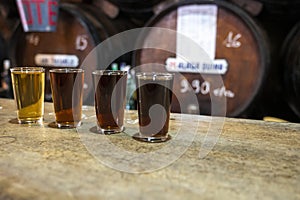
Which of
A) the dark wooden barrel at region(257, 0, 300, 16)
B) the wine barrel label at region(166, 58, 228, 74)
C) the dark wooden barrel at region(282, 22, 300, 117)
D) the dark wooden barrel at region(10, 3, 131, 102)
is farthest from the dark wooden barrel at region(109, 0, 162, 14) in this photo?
the dark wooden barrel at region(282, 22, 300, 117)

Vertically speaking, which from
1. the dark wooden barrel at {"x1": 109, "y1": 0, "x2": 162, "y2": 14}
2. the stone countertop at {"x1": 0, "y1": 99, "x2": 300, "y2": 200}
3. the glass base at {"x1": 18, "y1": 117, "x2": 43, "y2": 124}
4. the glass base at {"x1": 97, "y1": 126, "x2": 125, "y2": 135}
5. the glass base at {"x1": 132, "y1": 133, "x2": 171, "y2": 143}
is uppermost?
the dark wooden barrel at {"x1": 109, "y1": 0, "x2": 162, "y2": 14}

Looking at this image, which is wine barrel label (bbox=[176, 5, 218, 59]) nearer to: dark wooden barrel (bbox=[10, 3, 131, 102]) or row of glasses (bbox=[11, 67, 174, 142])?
dark wooden barrel (bbox=[10, 3, 131, 102])

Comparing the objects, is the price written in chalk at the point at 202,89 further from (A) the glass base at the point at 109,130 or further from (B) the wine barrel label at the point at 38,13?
(A) the glass base at the point at 109,130

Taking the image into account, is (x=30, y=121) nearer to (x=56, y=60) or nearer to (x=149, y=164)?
(x=149, y=164)

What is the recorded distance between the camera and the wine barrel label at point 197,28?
176cm

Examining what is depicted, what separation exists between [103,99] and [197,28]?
1060 mm

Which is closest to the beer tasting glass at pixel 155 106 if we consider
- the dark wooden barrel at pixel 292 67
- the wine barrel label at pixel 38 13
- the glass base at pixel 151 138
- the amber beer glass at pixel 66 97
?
the glass base at pixel 151 138

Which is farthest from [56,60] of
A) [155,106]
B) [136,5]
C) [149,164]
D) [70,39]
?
[149,164]

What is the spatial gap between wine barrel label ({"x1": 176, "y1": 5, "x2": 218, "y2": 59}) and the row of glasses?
38.2 inches

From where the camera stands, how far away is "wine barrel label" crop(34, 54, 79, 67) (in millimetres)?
2193

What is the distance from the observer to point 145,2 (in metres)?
2.04

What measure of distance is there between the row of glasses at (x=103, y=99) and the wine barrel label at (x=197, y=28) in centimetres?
97

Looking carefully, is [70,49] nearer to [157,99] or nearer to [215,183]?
[157,99]

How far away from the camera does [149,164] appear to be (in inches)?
25.5
